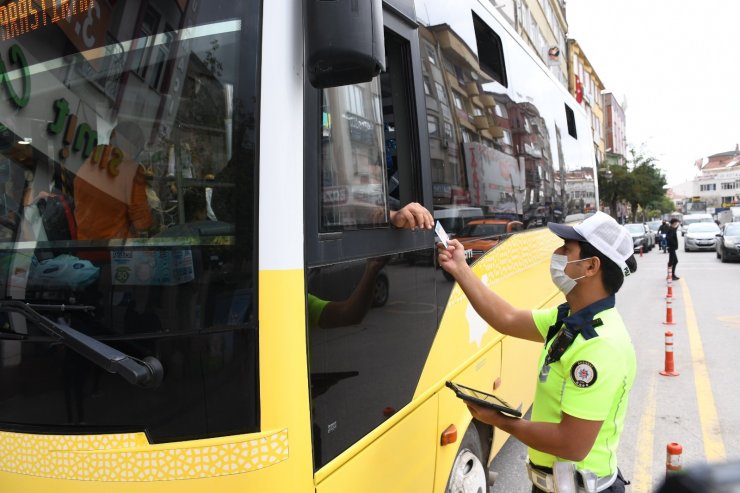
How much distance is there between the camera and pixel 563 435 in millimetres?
1933

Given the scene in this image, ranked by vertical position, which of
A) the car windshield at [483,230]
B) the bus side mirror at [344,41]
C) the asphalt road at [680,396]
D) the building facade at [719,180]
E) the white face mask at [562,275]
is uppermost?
the building facade at [719,180]

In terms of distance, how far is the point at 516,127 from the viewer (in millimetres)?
4273

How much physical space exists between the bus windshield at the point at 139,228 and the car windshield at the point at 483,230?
171cm

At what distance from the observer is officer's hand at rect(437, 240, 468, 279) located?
2.63m

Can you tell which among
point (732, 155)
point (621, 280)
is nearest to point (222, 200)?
point (621, 280)

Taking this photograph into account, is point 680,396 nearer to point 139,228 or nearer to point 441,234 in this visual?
point 441,234

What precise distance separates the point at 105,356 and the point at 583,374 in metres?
1.60

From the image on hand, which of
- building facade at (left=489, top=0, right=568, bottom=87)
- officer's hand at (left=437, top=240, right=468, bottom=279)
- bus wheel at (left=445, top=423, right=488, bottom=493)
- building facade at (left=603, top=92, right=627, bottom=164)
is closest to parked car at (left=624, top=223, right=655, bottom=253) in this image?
building facade at (left=489, top=0, right=568, bottom=87)

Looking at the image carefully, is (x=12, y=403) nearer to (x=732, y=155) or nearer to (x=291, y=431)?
(x=291, y=431)

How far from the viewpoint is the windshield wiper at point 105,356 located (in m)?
1.51

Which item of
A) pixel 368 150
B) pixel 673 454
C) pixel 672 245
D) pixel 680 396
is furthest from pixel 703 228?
pixel 368 150

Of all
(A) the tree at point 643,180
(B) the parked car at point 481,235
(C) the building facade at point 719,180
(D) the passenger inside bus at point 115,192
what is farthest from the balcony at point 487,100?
(C) the building facade at point 719,180

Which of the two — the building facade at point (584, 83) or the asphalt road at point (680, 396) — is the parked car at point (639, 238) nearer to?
the building facade at point (584, 83)

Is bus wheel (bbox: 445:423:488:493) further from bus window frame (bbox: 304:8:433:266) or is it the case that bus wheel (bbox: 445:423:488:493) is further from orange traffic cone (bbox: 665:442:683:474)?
bus window frame (bbox: 304:8:433:266)
